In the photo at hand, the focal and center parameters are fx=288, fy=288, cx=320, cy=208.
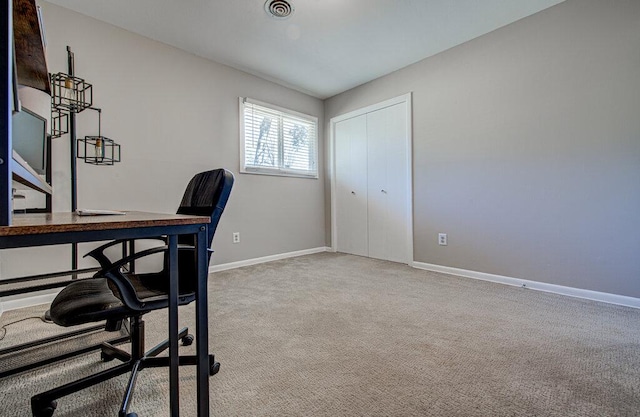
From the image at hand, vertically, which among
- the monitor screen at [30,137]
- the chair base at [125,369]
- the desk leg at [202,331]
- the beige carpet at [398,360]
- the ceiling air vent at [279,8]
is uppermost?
the ceiling air vent at [279,8]

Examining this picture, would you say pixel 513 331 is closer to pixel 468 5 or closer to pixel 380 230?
pixel 380 230

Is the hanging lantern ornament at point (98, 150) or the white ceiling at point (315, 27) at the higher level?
the white ceiling at point (315, 27)

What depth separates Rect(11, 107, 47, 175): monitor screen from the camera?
142 centimetres

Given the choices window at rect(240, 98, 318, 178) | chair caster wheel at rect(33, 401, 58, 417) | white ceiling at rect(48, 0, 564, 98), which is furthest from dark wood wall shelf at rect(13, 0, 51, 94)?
window at rect(240, 98, 318, 178)

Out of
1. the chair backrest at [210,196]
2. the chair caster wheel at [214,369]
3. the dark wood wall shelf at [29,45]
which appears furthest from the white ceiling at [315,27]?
the chair caster wheel at [214,369]

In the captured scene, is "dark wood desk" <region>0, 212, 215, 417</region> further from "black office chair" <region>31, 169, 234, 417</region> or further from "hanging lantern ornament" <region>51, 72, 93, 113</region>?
"hanging lantern ornament" <region>51, 72, 93, 113</region>

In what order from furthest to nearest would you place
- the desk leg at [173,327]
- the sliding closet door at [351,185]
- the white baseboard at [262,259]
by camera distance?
1. the sliding closet door at [351,185]
2. the white baseboard at [262,259]
3. the desk leg at [173,327]

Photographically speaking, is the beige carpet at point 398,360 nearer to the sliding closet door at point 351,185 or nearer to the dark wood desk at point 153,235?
the dark wood desk at point 153,235

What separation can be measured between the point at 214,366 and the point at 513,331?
169 centimetres

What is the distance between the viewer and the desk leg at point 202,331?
944 mm

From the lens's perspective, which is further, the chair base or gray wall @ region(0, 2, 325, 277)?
gray wall @ region(0, 2, 325, 277)

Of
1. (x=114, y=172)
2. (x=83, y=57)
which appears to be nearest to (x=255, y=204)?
(x=114, y=172)

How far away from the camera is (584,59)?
229 centimetres

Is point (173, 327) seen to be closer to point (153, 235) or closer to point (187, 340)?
point (153, 235)
